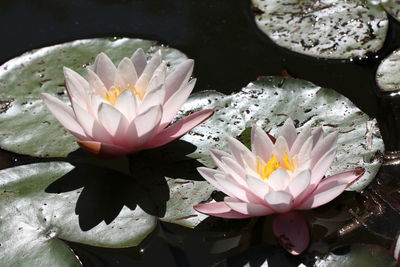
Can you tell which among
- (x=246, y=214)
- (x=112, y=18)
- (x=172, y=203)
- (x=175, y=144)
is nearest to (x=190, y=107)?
(x=175, y=144)

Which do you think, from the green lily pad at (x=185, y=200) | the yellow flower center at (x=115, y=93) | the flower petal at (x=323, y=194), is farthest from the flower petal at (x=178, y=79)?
the flower petal at (x=323, y=194)

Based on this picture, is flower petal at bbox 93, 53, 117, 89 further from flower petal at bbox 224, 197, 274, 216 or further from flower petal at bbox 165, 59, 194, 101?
flower petal at bbox 224, 197, 274, 216

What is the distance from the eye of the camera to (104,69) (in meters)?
2.66

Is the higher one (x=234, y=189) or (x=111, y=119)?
(x=111, y=119)

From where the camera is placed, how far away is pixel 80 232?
7.94 feet

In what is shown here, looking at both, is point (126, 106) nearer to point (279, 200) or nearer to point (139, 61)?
point (139, 61)

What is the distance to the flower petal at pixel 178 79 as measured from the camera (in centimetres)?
265

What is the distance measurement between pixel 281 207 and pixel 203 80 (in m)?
1.16

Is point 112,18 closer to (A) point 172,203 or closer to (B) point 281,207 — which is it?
(A) point 172,203

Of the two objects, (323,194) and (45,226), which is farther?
(45,226)

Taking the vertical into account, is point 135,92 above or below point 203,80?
above

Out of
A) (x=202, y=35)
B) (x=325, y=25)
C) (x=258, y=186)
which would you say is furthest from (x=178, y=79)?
(x=325, y=25)

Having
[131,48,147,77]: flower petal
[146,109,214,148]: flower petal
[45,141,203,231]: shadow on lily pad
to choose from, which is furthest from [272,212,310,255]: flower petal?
[131,48,147,77]: flower petal

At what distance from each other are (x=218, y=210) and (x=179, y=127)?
1.48 ft
